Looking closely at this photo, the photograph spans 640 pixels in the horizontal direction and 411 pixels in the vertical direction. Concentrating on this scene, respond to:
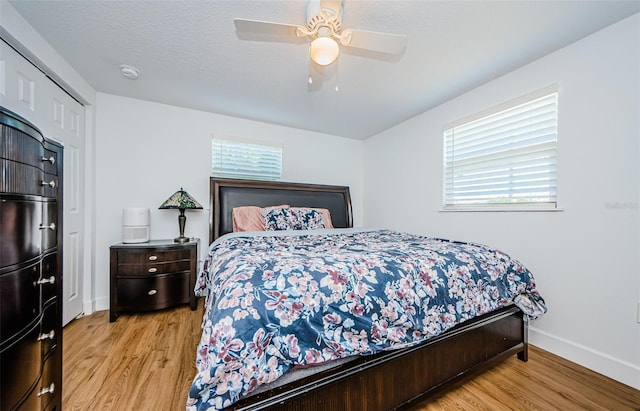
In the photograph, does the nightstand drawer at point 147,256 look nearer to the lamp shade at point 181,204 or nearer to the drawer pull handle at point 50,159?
the lamp shade at point 181,204

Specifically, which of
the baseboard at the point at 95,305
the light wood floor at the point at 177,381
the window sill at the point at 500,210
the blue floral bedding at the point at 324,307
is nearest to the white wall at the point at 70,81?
the baseboard at the point at 95,305

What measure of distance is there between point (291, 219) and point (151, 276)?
5.04ft

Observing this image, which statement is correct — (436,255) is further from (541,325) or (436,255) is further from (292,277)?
(541,325)

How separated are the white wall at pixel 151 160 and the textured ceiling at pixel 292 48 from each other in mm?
225

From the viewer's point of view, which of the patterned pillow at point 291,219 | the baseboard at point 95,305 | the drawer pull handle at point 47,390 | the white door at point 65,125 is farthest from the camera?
the patterned pillow at point 291,219

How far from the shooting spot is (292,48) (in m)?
2.00

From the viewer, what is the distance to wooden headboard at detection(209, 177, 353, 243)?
3.15 meters

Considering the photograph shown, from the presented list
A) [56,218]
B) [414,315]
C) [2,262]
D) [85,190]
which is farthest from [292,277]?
[85,190]

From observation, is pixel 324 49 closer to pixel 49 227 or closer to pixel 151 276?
pixel 49 227

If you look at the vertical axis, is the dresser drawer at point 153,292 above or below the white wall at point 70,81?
below

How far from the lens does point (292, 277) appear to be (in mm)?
1116

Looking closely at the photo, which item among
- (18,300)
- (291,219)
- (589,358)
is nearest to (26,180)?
(18,300)

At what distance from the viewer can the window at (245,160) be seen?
3355 millimetres

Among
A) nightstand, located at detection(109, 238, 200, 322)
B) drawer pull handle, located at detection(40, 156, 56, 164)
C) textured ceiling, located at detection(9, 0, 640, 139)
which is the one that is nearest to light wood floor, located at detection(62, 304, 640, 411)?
nightstand, located at detection(109, 238, 200, 322)
